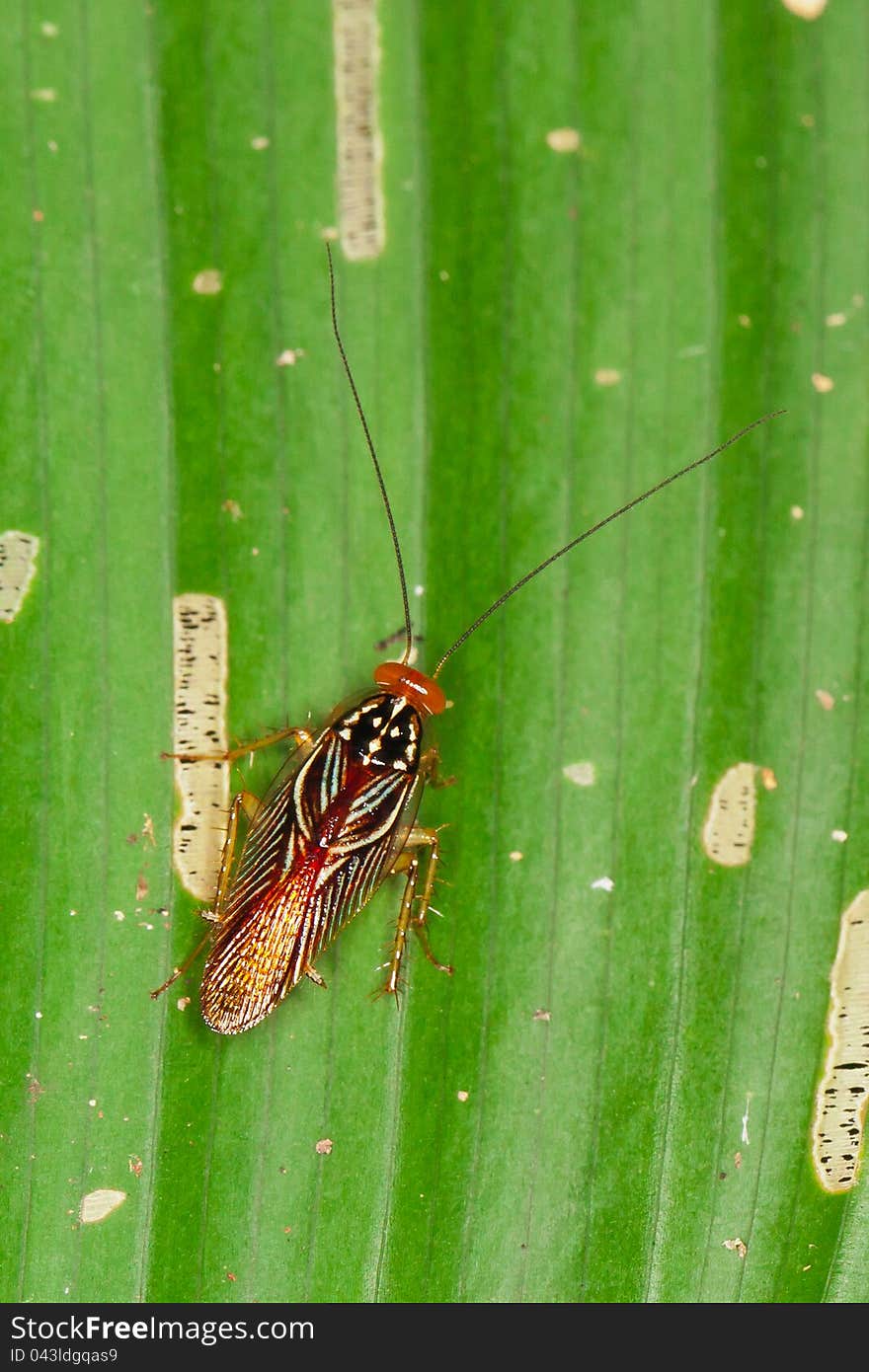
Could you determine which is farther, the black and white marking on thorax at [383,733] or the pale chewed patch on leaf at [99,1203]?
the black and white marking on thorax at [383,733]

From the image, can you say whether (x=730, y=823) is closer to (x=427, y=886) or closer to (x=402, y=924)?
(x=427, y=886)

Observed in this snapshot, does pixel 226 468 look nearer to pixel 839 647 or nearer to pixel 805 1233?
pixel 839 647

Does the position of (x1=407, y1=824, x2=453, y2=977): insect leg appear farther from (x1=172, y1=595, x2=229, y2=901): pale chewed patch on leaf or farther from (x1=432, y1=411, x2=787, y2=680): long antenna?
(x1=172, y1=595, x2=229, y2=901): pale chewed patch on leaf

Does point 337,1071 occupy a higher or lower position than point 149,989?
lower

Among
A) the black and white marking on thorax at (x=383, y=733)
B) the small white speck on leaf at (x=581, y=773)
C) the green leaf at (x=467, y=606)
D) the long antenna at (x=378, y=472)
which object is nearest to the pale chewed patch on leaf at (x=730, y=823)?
the green leaf at (x=467, y=606)

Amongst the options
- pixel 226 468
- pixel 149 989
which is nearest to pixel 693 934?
pixel 149 989

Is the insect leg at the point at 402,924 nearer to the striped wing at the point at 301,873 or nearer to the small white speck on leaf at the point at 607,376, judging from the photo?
the striped wing at the point at 301,873
